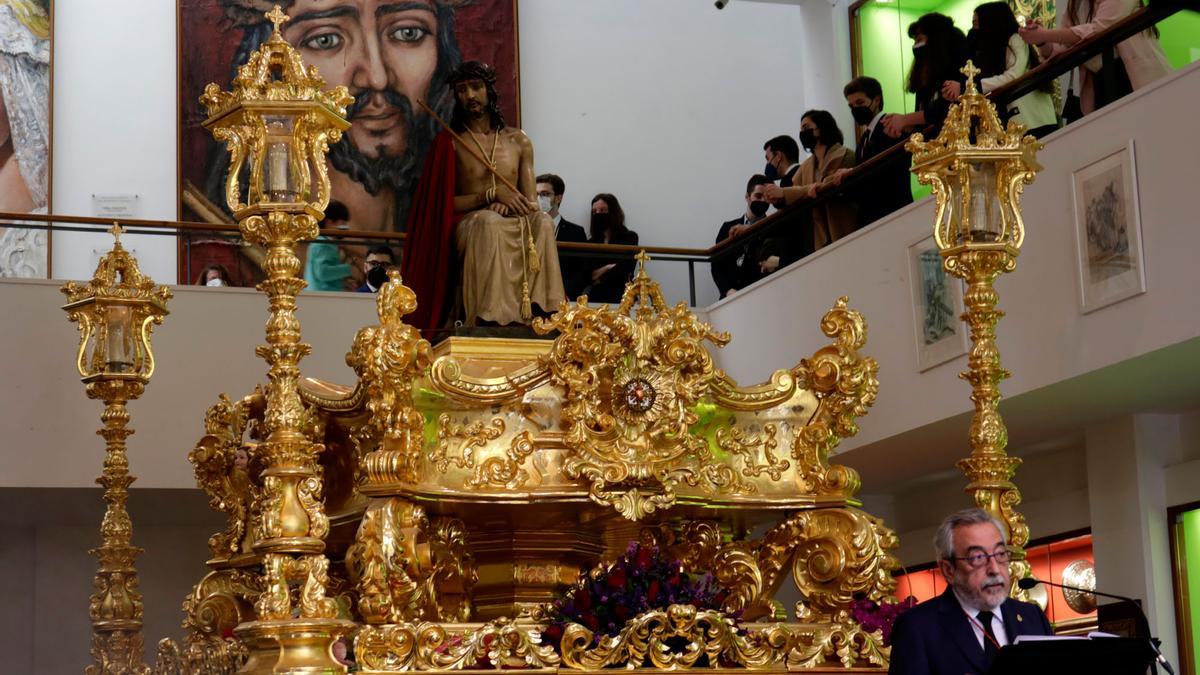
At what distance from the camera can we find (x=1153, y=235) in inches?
392

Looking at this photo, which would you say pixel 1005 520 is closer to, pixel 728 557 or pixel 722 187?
pixel 728 557

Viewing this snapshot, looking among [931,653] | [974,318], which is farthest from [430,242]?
[931,653]

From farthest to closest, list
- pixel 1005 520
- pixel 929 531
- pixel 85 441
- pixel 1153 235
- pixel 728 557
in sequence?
pixel 929 531, pixel 85 441, pixel 1153 235, pixel 728 557, pixel 1005 520

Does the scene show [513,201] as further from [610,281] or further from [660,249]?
[660,249]

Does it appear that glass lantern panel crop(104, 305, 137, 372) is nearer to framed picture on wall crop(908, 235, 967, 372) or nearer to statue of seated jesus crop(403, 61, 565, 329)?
statue of seated jesus crop(403, 61, 565, 329)

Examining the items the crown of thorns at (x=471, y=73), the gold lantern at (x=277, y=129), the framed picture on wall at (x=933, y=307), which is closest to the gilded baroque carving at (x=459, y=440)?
the gold lantern at (x=277, y=129)

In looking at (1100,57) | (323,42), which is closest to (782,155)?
(1100,57)

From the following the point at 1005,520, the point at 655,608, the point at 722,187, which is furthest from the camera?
the point at 722,187

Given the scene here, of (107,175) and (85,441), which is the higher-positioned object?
(107,175)

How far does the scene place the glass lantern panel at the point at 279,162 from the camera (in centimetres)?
752

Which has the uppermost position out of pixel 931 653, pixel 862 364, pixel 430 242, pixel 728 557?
pixel 430 242

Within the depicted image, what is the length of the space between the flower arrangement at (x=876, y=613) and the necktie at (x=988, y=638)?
3144 mm

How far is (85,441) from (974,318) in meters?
7.06

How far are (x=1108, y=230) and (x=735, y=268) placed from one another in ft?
15.8
